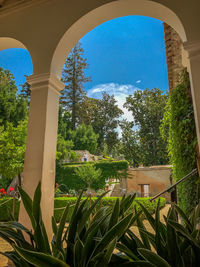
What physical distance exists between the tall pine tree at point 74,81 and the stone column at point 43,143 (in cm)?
2401

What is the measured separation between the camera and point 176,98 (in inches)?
149

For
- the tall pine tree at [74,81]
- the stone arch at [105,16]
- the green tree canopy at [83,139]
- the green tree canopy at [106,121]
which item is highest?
the tall pine tree at [74,81]

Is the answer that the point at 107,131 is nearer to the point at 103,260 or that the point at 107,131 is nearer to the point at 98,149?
the point at 98,149

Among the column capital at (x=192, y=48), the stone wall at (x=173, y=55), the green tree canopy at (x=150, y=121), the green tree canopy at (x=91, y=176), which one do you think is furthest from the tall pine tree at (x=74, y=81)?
the column capital at (x=192, y=48)

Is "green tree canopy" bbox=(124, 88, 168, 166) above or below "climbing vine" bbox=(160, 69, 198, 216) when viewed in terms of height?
above

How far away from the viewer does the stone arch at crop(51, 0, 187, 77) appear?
2.61 meters

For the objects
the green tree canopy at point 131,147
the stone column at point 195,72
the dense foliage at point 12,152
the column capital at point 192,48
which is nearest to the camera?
the stone column at point 195,72

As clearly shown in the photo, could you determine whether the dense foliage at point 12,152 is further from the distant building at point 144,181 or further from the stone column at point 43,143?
the stone column at point 43,143

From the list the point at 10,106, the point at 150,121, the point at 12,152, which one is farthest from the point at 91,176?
the point at 150,121

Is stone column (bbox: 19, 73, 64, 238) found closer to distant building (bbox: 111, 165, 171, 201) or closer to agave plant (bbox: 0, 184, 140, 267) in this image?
agave plant (bbox: 0, 184, 140, 267)

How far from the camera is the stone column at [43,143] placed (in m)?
2.45

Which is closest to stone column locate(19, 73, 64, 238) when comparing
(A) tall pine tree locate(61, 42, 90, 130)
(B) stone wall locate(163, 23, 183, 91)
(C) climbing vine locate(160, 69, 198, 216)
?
(C) climbing vine locate(160, 69, 198, 216)

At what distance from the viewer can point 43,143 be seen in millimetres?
2537

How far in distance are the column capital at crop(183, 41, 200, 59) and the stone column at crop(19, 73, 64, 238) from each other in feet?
5.57
